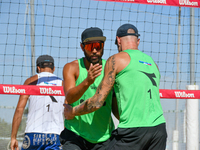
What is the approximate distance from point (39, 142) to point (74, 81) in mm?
1511

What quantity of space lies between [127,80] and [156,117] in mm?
423

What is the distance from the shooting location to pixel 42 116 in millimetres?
4195

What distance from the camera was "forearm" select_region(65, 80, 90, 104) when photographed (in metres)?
2.70

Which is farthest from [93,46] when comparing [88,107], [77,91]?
[88,107]

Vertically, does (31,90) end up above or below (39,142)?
above

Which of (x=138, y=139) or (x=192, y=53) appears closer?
(x=138, y=139)

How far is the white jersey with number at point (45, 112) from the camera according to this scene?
4.16 m

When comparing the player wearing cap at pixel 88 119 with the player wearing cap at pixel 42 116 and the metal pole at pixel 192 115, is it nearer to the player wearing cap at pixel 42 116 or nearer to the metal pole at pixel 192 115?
the player wearing cap at pixel 42 116

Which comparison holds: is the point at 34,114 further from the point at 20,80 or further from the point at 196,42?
the point at 196,42

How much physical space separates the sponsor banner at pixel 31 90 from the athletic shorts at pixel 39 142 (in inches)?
24.5

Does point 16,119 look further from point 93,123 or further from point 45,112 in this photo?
point 93,123

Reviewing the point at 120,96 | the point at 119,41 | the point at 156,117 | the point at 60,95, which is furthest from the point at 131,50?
the point at 60,95

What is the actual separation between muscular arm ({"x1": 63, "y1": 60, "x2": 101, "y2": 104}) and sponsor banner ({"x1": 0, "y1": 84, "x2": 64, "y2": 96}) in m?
1.39

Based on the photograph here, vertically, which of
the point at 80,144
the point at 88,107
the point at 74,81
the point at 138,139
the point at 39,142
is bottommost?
the point at 39,142
